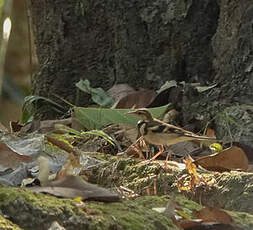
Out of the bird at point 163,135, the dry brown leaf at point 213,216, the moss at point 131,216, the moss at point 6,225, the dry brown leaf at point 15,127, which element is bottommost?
the dry brown leaf at point 15,127

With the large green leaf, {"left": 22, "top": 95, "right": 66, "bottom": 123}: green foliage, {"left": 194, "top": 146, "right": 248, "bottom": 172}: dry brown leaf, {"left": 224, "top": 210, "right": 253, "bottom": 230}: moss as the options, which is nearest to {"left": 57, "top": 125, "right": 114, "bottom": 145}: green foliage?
the large green leaf

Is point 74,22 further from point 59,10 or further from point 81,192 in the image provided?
point 81,192

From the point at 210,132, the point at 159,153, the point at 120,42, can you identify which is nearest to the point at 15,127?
the point at 120,42

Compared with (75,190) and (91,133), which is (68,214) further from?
(91,133)

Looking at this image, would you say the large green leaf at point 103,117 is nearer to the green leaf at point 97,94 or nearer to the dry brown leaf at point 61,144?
the green leaf at point 97,94

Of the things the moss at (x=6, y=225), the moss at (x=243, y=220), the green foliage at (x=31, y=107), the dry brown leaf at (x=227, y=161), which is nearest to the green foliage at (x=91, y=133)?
the dry brown leaf at (x=227, y=161)

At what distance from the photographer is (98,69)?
19.6ft

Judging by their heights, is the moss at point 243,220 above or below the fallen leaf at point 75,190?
below

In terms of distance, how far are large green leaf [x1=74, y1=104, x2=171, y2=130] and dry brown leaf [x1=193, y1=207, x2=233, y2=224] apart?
204 cm

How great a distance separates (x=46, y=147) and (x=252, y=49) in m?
1.59

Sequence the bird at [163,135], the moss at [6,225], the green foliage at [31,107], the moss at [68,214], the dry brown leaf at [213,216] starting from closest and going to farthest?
the moss at [6,225] < the moss at [68,214] < the dry brown leaf at [213,216] < the bird at [163,135] < the green foliage at [31,107]

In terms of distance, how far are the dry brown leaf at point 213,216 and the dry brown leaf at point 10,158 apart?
107cm

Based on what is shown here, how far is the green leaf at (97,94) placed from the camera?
5.58m

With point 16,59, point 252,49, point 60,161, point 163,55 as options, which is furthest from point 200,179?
point 16,59
